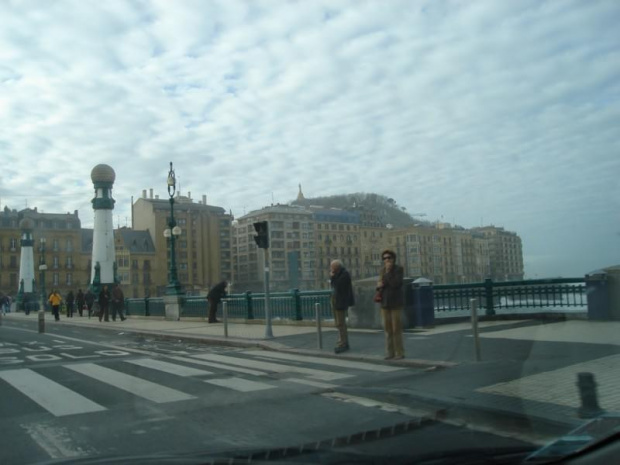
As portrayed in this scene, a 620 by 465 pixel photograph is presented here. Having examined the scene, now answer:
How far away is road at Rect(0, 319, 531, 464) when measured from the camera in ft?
19.0

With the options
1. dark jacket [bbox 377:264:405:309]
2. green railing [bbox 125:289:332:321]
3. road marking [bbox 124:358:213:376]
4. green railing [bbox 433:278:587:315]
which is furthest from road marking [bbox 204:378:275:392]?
green railing [bbox 433:278:587:315]

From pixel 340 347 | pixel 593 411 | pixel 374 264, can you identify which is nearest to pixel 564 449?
pixel 593 411

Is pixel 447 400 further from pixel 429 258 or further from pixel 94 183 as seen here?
pixel 94 183

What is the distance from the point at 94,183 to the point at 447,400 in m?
54.1

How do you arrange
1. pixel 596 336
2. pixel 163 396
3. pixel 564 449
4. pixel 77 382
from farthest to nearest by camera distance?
pixel 596 336, pixel 77 382, pixel 163 396, pixel 564 449

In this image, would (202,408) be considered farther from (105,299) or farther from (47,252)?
(47,252)

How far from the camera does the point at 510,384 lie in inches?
316

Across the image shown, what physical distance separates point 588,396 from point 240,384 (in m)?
4.96

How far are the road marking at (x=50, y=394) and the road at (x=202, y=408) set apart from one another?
0.06ft

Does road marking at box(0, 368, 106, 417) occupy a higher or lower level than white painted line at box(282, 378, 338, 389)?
higher

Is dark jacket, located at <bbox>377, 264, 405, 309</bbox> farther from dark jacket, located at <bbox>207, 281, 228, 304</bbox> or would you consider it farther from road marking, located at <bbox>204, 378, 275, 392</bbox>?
dark jacket, located at <bbox>207, 281, 228, 304</bbox>

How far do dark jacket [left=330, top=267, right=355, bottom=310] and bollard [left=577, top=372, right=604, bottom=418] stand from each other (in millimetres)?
5441

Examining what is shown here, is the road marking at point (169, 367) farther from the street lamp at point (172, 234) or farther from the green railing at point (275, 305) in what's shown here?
the street lamp at point (172, 234)

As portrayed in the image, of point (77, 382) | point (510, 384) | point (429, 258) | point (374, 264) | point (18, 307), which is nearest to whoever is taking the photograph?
point (510, 384)
